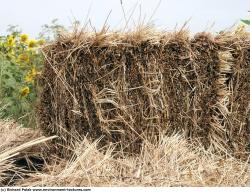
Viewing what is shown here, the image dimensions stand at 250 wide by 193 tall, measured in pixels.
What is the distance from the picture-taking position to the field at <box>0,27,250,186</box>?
4258mm

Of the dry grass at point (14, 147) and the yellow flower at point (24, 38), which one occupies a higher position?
the yellow flower at point (24, 38)

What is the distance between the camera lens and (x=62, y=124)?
442cm

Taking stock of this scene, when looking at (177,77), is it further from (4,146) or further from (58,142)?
(4,146)

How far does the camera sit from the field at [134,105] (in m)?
4.26

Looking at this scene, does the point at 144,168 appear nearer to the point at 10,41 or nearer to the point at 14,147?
the point at 14,147

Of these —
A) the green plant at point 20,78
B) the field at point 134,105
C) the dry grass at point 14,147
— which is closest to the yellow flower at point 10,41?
the green plant at point 20,78

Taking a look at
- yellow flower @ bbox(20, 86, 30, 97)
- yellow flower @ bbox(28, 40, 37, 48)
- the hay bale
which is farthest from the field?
yellow flower @ bbox(28, 40, 37, 48)

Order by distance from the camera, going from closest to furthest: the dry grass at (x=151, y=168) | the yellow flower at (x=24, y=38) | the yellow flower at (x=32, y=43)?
the dry grass at (x=151, y=168) < the yellow flower at (x=32, y=43) < the yellow flower at (x=24, y=38)

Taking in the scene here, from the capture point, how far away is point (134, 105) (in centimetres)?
438

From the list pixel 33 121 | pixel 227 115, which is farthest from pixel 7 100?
pixel 227 115

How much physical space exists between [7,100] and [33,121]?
423 millimetres

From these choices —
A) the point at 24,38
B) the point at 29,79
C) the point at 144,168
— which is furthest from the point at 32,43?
the point at 144,168

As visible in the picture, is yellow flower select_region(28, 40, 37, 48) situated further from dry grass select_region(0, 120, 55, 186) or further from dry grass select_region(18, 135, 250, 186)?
dry grass select_region(18, 135, 250, 186)

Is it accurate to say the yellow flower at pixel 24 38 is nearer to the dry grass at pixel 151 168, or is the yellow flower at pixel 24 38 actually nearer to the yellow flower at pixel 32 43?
the yellow flower at pixel 32 43
